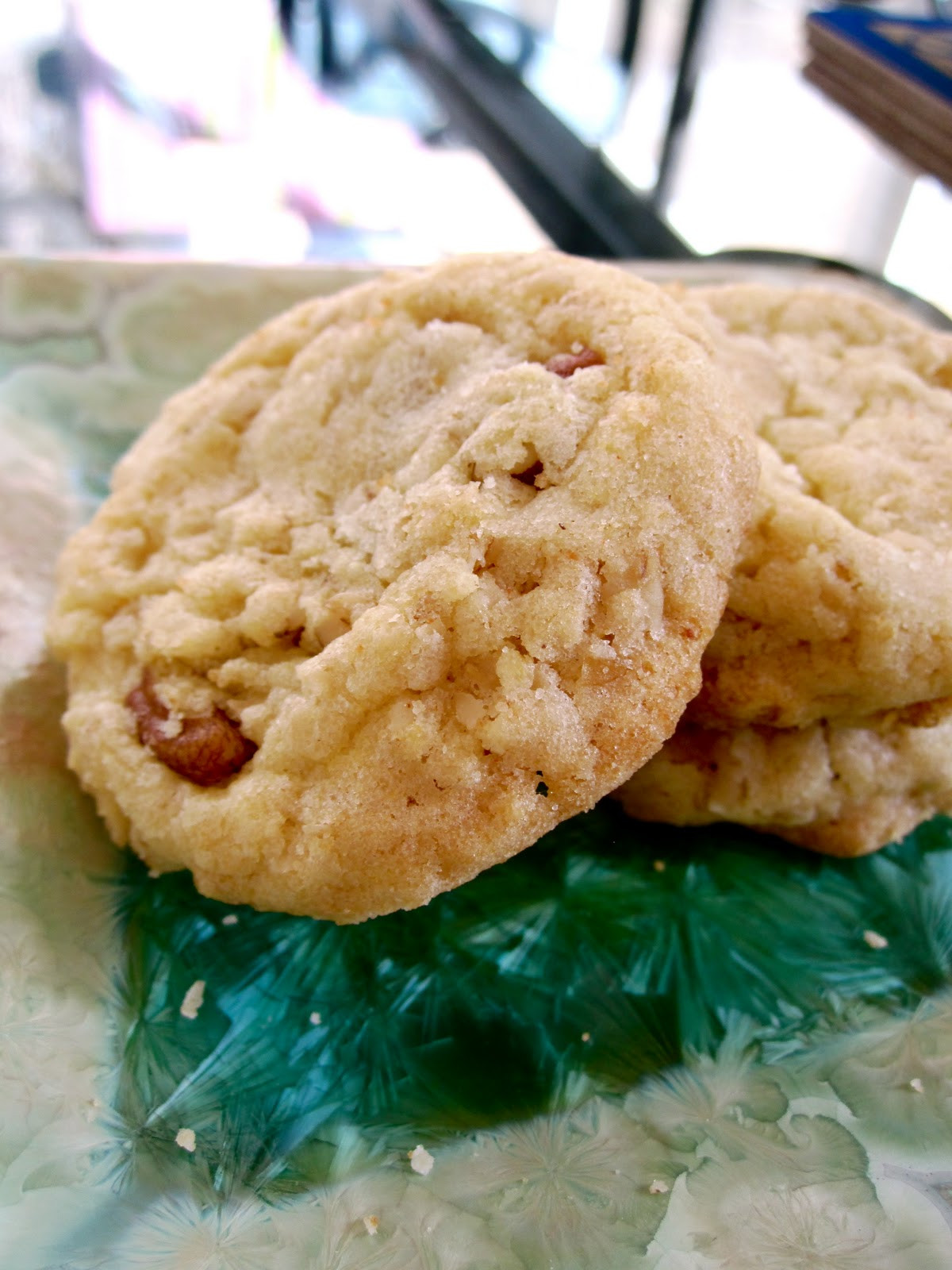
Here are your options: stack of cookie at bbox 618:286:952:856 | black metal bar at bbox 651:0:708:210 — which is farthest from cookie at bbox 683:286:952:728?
black metal bar at bbox 651:0:708:210

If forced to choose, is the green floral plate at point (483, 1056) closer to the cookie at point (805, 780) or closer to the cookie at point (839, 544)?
the cookie at point (805, 780)

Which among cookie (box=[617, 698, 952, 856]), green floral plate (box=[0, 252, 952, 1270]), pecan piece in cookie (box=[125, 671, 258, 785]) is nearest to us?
green floral plate (box=[0, 252, 952, 1270])

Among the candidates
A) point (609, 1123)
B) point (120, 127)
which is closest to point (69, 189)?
point (120, 127)

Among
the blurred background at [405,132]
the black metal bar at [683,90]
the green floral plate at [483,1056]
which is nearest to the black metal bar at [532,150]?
the blurred background at [405,132]

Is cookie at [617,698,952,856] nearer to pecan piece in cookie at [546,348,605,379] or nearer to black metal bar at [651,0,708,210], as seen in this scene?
pecan piece in cookie at [546,348,605,379]

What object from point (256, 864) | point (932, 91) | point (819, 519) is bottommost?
point (256, 864)

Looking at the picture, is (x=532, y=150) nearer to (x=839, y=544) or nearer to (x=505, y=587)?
(x=839, y=544)

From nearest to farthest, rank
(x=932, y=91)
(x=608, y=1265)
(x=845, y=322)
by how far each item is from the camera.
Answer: (x=608, y=1265) < (x=845, y=322) < (x=932, y=91)

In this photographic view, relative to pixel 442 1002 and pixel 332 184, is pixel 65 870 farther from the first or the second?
pixel 332 184

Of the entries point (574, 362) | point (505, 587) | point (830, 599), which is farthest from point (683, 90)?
point (505, 587)
